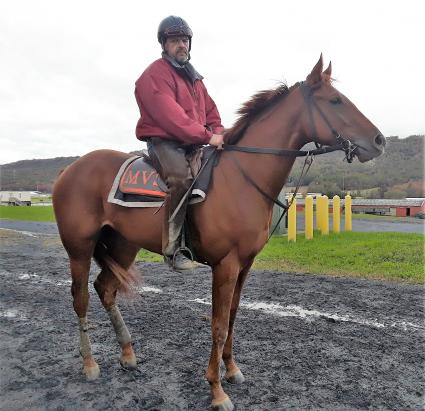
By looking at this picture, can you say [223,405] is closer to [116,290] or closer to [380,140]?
[116,290]

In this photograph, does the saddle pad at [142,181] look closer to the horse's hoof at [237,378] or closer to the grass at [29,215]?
the horse's hoof at [237,378]

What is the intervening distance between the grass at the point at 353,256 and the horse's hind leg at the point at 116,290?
4568 mm

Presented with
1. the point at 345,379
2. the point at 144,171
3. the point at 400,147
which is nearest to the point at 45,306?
the point at 144,171

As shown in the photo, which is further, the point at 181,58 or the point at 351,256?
the point at 351,256

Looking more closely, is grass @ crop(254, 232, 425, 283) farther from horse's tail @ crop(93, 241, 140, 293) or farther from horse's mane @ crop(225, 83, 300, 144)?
horse's mane @ crop(225, 83, 300, 144)

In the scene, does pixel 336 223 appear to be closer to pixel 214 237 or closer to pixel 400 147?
pixel 214 237

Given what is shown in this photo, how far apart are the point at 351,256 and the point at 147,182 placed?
6.81m

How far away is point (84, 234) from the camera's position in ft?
12.7

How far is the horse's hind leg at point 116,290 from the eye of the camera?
380 cm

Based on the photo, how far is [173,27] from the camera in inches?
136

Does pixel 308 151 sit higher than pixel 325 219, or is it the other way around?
pixel 308 151

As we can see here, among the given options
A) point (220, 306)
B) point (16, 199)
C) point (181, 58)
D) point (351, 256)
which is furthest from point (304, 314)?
point (16, 199)

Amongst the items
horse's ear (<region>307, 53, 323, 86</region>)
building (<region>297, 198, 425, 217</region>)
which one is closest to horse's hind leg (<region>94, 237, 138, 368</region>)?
horse's ear (<region>307, 53, 323, 86</region>)

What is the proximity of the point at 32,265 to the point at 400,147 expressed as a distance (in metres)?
51.9
